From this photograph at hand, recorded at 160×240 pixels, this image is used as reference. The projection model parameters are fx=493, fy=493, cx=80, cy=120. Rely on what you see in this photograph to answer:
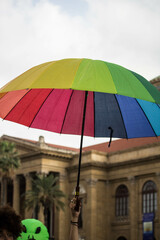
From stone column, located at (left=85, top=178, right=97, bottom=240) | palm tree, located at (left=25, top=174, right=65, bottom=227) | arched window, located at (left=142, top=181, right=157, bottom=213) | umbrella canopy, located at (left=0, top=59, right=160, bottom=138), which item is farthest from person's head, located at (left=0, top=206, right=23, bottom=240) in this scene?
stone column, located at (left=85, top=178, right=97, bottom=240)

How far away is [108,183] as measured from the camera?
51.6 metres

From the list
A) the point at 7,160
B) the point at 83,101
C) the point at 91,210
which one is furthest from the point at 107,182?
the point at 83,101

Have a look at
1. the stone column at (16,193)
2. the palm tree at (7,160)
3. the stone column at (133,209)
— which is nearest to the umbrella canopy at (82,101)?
the stone column at (133,209)

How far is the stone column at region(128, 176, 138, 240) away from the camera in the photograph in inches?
1875

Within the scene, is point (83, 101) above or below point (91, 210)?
below

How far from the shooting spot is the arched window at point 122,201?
4969cm

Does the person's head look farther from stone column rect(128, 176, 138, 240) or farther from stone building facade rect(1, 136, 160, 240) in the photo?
stone column rect(128, 176, 138, 240)

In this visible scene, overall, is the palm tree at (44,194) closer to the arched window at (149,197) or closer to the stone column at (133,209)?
the stone column at (133,209)

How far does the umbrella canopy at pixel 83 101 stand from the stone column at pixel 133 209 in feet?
132

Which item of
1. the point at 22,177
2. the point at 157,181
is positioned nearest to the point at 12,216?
the point at 157,181

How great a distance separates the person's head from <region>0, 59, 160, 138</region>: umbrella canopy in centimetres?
243

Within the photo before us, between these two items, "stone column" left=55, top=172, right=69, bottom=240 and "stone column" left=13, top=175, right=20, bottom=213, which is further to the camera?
"stone column" left=13, top=175, right=20, bottom=213

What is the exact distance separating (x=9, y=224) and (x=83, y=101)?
4.58 m

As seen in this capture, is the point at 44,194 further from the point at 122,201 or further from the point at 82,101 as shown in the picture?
the point at 82,101
